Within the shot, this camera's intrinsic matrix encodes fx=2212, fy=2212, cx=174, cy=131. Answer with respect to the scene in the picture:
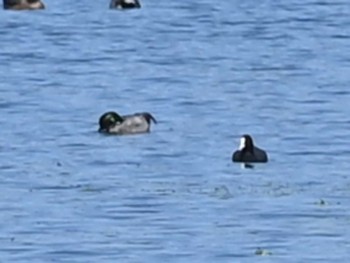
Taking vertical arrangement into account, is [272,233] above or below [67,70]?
above

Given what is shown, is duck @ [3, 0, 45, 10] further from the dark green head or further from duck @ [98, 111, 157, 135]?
the dark green head

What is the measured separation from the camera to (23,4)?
179 feet

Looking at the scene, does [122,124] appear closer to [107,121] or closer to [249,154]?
[107,121]

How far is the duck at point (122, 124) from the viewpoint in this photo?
35.1m

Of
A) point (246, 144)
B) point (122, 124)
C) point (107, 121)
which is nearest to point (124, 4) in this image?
point (122, 124)

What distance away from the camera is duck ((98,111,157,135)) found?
3506 cm

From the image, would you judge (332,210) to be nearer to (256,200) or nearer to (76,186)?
(256,200)

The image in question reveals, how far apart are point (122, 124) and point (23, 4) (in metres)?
19.7

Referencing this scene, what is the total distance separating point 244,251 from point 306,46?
23.3m

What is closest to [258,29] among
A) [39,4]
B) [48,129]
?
[39,4]

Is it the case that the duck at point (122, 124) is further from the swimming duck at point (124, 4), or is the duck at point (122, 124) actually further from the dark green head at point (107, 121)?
the swimming duck at point (124, 4)

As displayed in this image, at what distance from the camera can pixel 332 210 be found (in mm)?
26938

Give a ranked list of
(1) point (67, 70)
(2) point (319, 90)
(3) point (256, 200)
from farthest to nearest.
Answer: (1) point (67, 70) → (2) point (319, 90) → (3) point (256, 200)

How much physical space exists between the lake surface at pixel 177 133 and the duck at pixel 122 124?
7.3 inches
